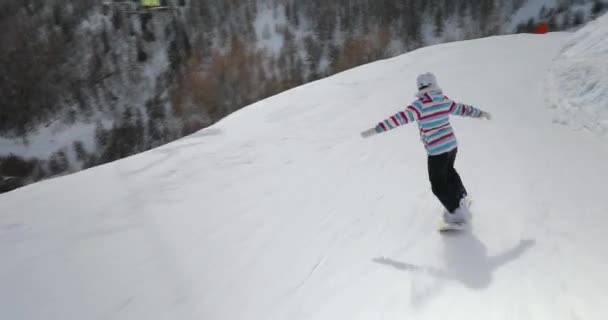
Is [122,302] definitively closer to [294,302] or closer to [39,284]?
[39,284]

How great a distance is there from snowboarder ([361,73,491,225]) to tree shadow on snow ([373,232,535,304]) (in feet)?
0.99

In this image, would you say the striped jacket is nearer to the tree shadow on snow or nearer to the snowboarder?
the snowboarder

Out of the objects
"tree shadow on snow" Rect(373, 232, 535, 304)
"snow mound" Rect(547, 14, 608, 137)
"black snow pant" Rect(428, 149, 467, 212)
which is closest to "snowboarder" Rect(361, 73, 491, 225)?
"black snow pant" Rect(428, 149, 467, 212)

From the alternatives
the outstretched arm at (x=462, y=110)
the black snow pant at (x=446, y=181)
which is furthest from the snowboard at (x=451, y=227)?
the outstretched arm at (x=462, y=110)

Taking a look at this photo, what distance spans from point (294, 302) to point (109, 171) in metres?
4.36

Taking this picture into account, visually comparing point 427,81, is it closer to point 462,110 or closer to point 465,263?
point 462,110

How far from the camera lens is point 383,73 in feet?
41.8

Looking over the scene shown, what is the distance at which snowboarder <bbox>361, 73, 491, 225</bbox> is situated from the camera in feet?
13.8

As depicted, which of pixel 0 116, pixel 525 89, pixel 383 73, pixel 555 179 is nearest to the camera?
pixel 555 179

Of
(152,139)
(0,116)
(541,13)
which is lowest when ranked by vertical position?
(152,139)

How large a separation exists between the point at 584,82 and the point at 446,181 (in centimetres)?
501

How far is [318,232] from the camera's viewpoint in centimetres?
459

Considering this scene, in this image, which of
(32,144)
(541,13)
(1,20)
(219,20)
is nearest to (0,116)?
(32,144)

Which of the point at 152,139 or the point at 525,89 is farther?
the point at 152,139
